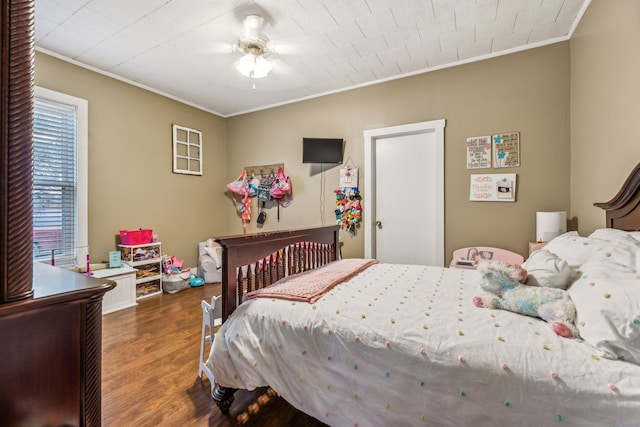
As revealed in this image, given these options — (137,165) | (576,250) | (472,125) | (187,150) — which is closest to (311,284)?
(576,250)

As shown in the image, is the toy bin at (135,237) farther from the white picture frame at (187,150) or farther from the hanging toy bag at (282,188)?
the hanging toy bag at (282,188)

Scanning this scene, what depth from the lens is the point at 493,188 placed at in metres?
2.83

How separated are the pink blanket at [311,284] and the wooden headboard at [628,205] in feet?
5.15

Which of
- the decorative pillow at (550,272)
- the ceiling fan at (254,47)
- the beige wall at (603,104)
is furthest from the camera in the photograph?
the ceiling fan at (254,47)

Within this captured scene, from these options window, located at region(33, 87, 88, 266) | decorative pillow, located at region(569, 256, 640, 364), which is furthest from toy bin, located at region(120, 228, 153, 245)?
decorative pillow, located at region(569, 256, 640, 364)

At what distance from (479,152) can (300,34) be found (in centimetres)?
212

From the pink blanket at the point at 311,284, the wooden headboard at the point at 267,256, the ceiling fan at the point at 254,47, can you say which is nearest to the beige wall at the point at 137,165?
the ceiling fan at the point at 254,47

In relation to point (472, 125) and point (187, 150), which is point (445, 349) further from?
point (187, 150)

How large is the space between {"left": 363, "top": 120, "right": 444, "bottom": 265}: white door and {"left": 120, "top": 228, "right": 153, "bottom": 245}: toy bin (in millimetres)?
2760

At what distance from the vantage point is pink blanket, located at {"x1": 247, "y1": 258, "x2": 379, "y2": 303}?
56.9 inches

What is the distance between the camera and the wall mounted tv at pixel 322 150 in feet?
11.9

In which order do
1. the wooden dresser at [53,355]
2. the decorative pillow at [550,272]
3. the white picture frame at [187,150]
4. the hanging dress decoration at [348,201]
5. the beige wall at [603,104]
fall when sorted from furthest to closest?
the white picture frame at [187,150] → the hanging dress decoration at [348,201] → the beige wall at [603,104] → the decorative pillow at [550,272] → the wooden dresser at [53,355]

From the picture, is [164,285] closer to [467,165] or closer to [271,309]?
[271,309]

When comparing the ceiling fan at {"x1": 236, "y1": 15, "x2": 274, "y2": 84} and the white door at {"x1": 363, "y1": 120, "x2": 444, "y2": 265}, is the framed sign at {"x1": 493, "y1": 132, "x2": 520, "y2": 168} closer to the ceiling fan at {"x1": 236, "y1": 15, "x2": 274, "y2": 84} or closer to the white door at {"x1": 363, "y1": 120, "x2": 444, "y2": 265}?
the white door at {"x1": 363, "y1": 120, "x2": 444, "y2": 265}
